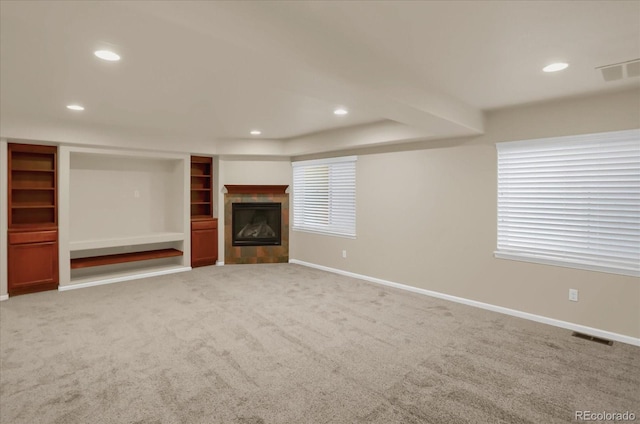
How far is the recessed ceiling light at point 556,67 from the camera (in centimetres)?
269

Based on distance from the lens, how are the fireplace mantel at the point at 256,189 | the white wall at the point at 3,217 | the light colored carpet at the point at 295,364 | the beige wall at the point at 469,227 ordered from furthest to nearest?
the fireplace mantel at the point at 256,189, the white wall at the point at 3,217, the beige wall at the point at 469,227, the light colored carpet at the point at 295,364

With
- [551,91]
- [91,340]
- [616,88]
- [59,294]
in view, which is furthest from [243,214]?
[616,88]

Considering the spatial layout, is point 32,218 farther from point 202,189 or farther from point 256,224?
point 256,224

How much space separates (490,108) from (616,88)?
1.11m

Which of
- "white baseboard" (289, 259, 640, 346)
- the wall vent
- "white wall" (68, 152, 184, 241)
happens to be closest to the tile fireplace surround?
"white wall" (68, 152, 184, 241)

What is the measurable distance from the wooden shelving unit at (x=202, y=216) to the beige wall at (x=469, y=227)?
7.88 feet

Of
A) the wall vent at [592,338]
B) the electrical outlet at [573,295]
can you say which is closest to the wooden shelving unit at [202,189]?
the electrical outlet at [573,295]

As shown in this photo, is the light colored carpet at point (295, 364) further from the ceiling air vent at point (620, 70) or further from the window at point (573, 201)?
the ceiling air vent at point (620, 70)

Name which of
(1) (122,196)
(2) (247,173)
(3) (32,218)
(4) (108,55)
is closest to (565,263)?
(4) (108,55)

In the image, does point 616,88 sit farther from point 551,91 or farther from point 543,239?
point 543,239

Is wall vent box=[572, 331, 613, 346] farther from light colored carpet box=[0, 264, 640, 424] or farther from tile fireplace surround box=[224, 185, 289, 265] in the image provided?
tile fireplace surround box=[224, 185, 289, 265]

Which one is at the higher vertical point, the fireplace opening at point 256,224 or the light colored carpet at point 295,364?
the fireplace opening at point 256,224

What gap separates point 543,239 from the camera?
3859 mm

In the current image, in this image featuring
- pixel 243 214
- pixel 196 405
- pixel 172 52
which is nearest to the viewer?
pixel 172 52
